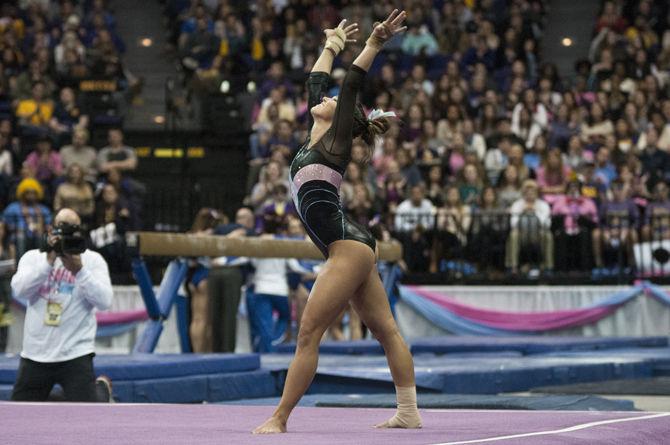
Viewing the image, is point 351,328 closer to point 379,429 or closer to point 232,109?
point 232,109

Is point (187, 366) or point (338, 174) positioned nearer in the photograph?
point (338, 174)

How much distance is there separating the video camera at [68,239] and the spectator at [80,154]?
8.69m

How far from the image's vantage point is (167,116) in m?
17.2

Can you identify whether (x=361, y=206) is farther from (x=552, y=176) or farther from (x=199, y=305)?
(x=199, y=305)

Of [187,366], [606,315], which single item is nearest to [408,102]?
[606,315]

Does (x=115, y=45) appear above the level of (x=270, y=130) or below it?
above

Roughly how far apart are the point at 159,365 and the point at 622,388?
3.06 m

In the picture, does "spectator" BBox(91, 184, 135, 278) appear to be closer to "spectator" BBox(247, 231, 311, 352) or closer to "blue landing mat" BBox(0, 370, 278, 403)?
"spectator" BBox(247, 231, 311, 352)

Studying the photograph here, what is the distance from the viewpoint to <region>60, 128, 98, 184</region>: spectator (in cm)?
1530

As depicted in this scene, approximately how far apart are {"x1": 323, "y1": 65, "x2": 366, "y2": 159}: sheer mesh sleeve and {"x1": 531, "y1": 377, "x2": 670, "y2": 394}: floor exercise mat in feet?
12.2

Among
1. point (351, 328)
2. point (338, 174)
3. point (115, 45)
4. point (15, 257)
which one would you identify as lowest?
point (351, 328)

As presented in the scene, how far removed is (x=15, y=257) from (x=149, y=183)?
384 centimetres

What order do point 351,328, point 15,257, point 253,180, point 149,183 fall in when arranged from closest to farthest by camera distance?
point 15,257 < point 351,328 < point 253,180 < point 149,183

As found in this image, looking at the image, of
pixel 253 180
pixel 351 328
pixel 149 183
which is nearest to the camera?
pixel 351 328
